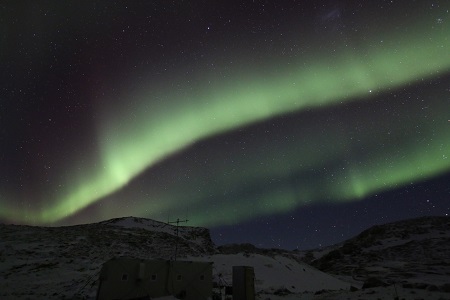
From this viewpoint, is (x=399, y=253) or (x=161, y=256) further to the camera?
(x=399, y=253)

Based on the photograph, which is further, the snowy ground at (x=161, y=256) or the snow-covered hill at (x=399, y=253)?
the snow-covered hill at (x=399, y=253)

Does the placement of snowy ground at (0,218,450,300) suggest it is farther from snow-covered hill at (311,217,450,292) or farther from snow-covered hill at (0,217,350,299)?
snow-covered hill at (311,217,450,292)

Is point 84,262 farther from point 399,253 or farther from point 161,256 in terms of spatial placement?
point 399,253

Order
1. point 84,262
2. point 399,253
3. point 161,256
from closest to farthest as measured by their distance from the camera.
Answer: point 84,262 < point 161,256 < point 399,253

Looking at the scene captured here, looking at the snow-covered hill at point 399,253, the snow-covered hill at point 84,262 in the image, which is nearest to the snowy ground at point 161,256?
the snow-covered hill at point 84,262

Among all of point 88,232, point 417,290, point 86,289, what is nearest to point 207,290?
point 86,289

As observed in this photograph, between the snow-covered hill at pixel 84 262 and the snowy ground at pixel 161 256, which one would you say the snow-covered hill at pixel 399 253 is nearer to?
the snowy ground at pixel 161 256

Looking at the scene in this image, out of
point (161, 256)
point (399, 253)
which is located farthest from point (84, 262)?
point (399, 253)

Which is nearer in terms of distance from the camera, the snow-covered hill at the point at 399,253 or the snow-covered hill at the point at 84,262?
the snow-covered hill at the point at 84,262

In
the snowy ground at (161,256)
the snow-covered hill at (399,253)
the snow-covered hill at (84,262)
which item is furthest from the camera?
the snow-covered hill at (399,253)

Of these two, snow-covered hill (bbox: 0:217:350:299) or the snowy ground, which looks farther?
snow-covered hill (bbox: 0:217:350:299)

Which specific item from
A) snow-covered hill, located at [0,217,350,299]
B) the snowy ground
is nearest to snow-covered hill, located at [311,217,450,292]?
the snowy ground

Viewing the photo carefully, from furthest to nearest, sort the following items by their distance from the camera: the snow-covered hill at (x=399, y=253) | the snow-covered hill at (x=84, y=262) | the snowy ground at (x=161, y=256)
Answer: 1. the snow-covered hill at (x=399, y=253)
2. the snow-covered hill at (x=84, y=262)
3. the snowy ground at (x=161, y=256)

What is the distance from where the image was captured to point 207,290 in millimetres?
28000
